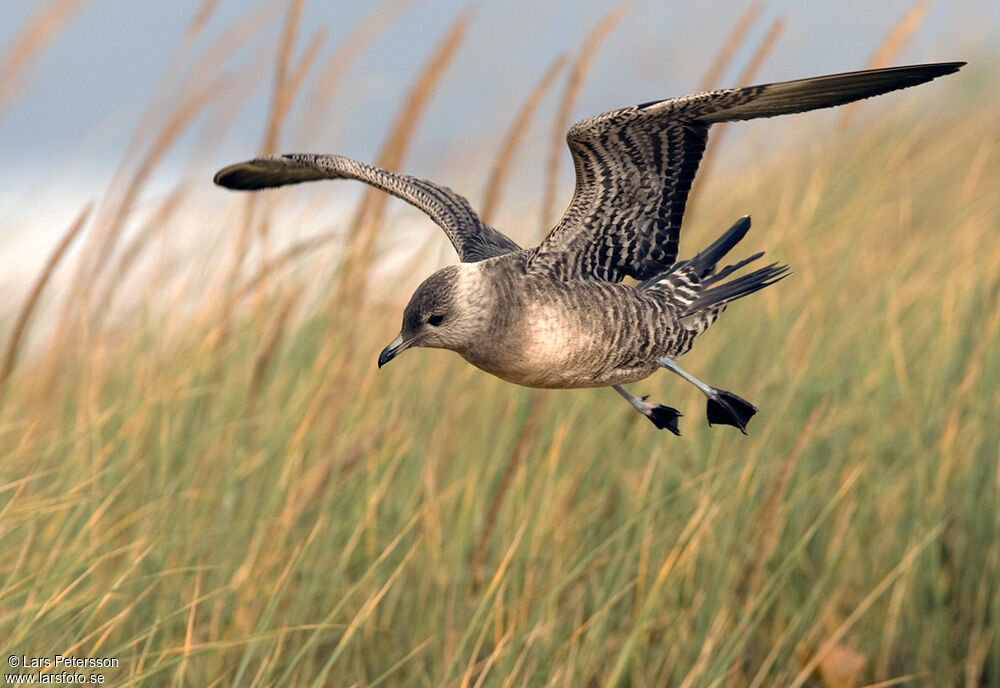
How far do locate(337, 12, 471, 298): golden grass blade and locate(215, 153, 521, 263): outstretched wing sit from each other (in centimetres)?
63

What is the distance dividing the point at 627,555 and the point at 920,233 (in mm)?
3276

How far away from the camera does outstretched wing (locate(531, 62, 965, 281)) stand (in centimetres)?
232

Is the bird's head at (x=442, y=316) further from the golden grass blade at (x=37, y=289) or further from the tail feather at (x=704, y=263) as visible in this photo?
the golden grass blade at (x=37, y=289)

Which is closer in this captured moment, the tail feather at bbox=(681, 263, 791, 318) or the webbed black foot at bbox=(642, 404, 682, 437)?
the webbed black foot at bbox=(642, 404, 682, 437)

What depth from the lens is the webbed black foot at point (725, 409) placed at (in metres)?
2.66

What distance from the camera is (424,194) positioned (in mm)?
2951

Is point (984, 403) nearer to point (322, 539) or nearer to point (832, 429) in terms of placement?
point (832, 429)

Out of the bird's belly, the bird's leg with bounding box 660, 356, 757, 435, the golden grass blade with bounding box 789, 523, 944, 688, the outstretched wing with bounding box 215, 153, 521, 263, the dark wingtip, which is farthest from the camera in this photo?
the golden grass blade with bounding box 789, 523, 944, 688

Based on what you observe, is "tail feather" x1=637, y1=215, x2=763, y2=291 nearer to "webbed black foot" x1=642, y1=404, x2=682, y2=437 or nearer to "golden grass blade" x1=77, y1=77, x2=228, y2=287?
"webbed black foot" x1=642, y1=404, x2=682, y2=437

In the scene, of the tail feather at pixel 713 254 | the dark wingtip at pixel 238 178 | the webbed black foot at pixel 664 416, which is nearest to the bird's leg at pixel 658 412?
the webbed black foot at pixel 664 416

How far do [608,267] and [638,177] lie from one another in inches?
9.9

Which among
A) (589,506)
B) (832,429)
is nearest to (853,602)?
(832,429)

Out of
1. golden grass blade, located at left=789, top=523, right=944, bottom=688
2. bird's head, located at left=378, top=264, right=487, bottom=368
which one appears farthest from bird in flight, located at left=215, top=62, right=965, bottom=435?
golden grass blade, located at left=789, top=523, right=944, bottom=688

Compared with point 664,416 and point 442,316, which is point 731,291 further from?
point 442,316
